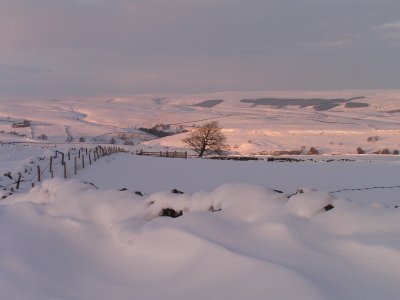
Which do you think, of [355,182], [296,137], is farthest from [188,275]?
[296,137]

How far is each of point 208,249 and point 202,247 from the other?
0.09m

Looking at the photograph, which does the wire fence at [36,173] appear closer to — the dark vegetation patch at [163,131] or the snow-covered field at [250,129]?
the snow-covered field at [250,129]

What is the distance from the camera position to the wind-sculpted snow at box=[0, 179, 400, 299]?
370 centimetres

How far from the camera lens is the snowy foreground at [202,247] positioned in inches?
146

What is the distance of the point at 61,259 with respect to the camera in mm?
5039

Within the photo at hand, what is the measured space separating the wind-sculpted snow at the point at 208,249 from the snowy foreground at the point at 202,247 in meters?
0.01

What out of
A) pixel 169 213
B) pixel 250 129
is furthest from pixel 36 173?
pixel 250 129

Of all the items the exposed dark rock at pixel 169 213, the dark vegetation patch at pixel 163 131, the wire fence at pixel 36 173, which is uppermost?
the exposed dark rock at pixel 169 213

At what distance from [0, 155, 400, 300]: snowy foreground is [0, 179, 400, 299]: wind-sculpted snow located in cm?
1

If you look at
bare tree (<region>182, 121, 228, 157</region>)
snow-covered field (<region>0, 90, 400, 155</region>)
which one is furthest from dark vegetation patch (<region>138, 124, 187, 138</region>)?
bare tree (<region>182, 121, 228, 157</region>)

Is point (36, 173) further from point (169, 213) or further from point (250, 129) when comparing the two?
point (250, 129)

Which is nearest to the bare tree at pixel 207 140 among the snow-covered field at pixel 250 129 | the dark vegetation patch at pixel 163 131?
the snow-covered field at pixel 250 129

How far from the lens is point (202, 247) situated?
443 centimetres

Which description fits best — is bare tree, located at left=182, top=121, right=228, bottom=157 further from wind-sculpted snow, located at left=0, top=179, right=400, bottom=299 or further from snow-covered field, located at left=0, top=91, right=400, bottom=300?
wind-sculpted snow, located at left=0, top=179, right=400, bottom=299
